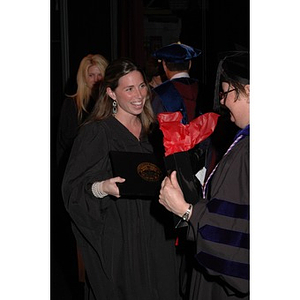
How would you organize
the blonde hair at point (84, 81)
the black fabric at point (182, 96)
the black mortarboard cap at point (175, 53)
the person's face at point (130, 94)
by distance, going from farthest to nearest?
the blonde hair at point (84, 81) → the black mortarboard cap at point (175, 53) → the black fabric at point (182, 96) → the person's face at point (130, 94)

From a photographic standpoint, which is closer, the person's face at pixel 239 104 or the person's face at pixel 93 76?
the person's face at pixel 239 104

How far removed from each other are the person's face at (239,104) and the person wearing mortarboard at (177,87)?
216 centimetres

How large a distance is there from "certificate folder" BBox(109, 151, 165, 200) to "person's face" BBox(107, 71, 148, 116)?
0.33m

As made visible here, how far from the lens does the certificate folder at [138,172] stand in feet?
10.4

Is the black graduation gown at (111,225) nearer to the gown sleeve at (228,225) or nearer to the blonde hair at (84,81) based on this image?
the gown sleeve at (228,225)

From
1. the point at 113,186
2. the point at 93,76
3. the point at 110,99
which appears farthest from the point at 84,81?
the point at 113,186

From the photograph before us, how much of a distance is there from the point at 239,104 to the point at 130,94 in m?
1.10

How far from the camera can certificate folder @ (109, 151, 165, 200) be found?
10.4 ft

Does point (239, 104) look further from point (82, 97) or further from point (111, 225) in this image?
point (82, 97)

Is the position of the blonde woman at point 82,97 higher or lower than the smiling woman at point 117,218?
higher

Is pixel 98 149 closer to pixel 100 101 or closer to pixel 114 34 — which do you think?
pixel 100 101

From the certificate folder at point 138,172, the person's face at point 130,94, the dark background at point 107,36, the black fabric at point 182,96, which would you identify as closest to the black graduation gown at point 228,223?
the certificate folder at point 138,172
